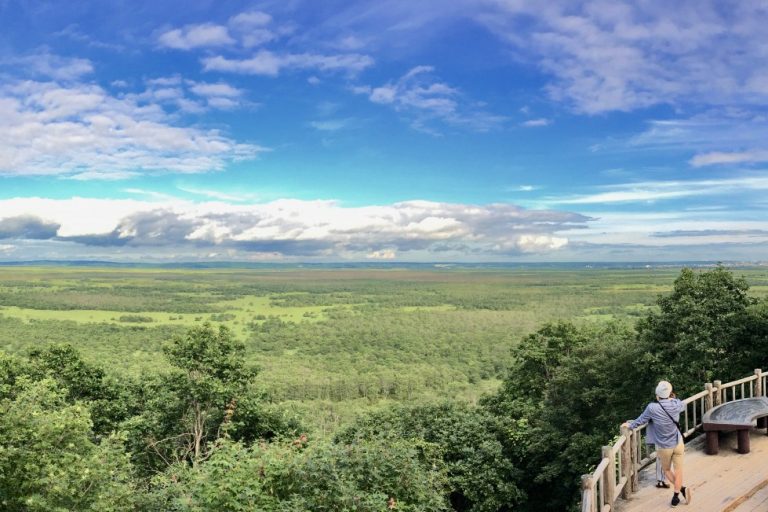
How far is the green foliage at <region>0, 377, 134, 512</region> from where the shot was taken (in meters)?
10.5

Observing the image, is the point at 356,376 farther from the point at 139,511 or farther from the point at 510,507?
the point at 139,511

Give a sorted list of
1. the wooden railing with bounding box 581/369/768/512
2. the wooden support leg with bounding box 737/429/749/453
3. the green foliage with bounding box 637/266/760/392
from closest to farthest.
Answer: the wooden railing with bounding box 581/369/768/512 → the wooden support leg with bounding box 737/429/749/453 → the green foliage with bounding box 637/266/760/392

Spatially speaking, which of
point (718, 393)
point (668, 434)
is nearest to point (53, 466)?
point (668, 434)

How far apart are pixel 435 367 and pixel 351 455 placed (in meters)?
64.4

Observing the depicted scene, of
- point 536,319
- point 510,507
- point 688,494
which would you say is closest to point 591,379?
point 510,507

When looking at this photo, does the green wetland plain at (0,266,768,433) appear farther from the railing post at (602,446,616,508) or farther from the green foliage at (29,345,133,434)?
the railing post at (602,446,616,508)

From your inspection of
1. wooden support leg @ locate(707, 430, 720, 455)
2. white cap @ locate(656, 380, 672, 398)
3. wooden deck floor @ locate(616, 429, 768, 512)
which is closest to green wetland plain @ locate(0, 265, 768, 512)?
wooden deck floor @ locate(616, 429, 768, 512)

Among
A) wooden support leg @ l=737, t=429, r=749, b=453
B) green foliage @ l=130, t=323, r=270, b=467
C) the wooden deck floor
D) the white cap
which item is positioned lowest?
green foliage @ l=130, t=323, r=270, b=467

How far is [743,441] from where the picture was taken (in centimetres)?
822

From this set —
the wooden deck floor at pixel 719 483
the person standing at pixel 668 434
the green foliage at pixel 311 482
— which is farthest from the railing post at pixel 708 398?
the green foliage at pixel 311 482

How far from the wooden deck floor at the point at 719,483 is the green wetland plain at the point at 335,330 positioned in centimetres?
1751

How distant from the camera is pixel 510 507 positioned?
17203 millimetres

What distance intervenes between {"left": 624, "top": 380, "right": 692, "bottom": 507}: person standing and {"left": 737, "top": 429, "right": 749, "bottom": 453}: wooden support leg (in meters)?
1.96

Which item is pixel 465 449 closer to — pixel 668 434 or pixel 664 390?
pixel 668 434
